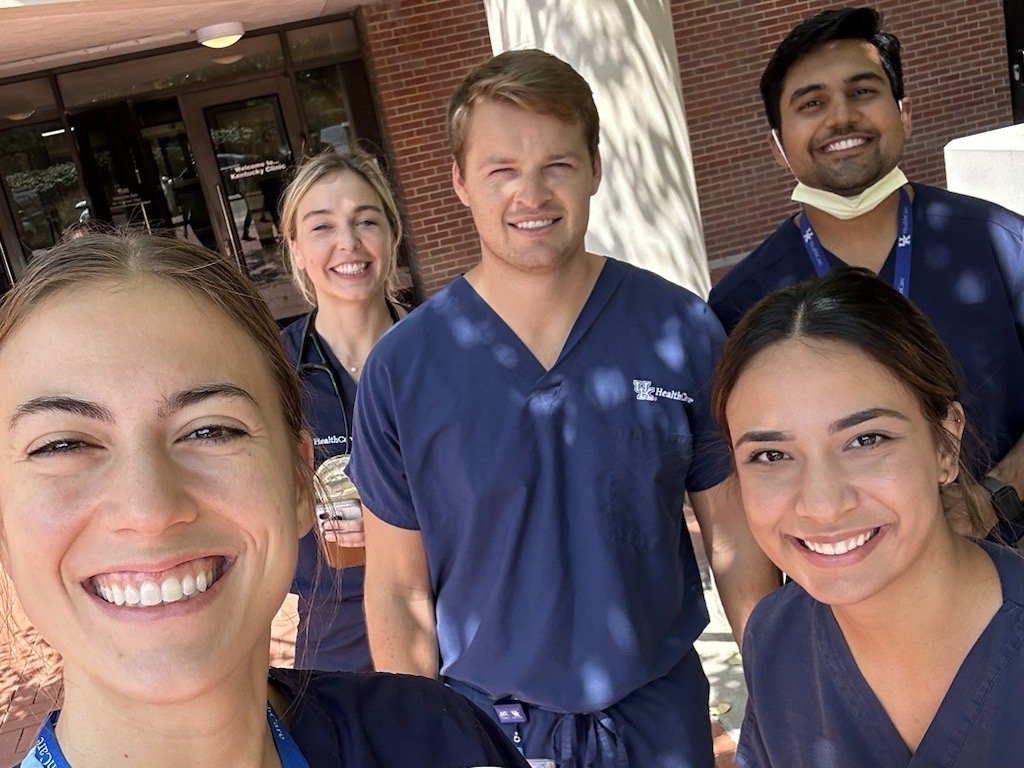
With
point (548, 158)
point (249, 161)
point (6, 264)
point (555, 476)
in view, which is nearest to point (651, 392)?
point (555, 476)

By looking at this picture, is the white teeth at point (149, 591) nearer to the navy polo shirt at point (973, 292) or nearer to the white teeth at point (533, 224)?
the white teeth at point (533, 224)

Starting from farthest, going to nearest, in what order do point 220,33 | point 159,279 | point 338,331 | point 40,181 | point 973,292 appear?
point 40,181, point 220,33, point 338,331, point 973,292, point 159,279

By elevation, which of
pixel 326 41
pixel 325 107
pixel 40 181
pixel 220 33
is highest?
pixel 220 33

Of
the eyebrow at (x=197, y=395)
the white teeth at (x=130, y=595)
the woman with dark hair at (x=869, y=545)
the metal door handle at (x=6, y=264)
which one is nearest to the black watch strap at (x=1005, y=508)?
the woman with dark hair at (x=869, y=545)

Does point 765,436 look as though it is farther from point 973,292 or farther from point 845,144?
point 845,144

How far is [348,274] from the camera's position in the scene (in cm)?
350

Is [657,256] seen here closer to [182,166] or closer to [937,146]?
[182,166]

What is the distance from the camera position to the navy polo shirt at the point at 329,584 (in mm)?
3135

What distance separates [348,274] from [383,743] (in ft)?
7.13

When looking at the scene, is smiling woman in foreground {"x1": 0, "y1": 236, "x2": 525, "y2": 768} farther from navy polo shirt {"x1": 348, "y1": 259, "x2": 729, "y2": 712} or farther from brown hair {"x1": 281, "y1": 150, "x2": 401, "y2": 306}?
brown hair {"x1": 281, "y1": 150, "x2": 401, "y2": 306}

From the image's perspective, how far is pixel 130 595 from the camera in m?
1.31

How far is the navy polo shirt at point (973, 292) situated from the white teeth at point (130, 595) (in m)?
1.79

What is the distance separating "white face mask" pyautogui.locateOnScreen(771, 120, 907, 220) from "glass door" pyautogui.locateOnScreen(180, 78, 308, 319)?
8155mm

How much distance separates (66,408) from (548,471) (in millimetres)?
1273
